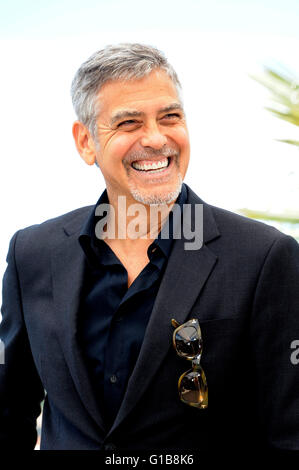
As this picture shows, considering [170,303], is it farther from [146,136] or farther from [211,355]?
[146,136]

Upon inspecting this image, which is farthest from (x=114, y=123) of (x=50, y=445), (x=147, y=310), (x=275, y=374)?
(x=50, y=445)

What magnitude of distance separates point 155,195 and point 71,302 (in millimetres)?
323

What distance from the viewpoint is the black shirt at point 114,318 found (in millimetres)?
1469

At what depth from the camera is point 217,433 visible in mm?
1479

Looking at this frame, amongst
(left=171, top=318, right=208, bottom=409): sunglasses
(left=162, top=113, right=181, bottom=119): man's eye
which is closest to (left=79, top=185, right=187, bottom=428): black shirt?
(left=171, top=318, right=208, bottom=409): sunglasses

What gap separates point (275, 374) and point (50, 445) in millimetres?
A: 580

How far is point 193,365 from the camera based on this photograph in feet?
4.66

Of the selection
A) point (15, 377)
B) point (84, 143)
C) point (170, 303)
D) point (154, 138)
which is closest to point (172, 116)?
point (154, 138)

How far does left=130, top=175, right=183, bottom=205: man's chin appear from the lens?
1518 mm

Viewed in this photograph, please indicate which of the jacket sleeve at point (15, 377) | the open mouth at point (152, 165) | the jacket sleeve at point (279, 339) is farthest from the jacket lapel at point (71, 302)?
the jacket sleeve at point (279, 339)

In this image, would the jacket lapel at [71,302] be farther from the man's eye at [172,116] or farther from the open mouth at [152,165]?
the man's eye at [172,116]

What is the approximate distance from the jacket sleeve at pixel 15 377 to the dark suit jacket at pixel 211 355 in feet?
0.29

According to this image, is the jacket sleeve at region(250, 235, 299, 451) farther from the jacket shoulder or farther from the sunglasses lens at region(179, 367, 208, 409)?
the jacket shoulder
